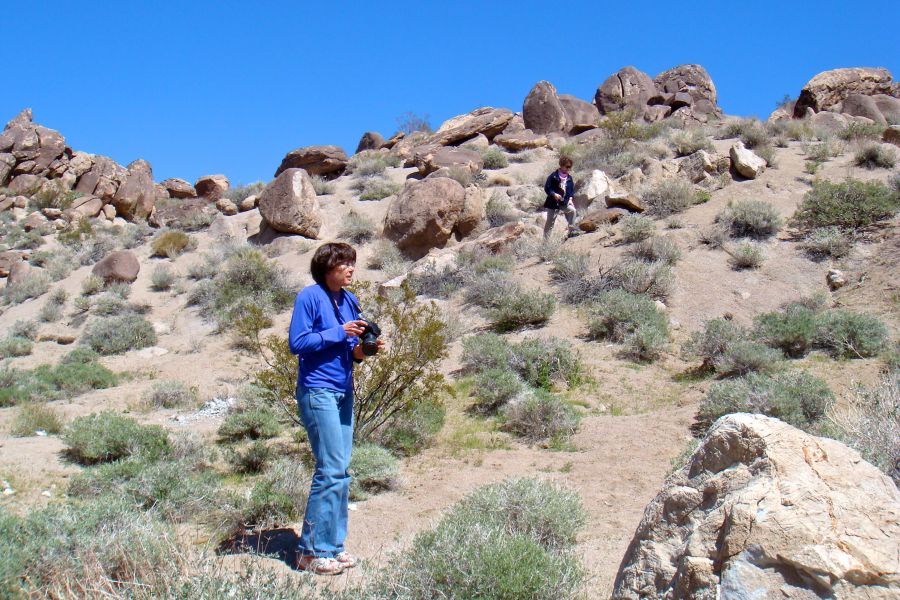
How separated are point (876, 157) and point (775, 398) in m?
11.9

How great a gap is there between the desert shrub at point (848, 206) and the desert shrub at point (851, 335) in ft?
15.3

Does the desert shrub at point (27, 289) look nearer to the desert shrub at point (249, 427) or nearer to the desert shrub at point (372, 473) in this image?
the desert shrub at point (249, 427)

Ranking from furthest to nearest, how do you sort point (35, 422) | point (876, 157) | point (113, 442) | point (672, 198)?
1. point (876, 157)
2. point (672, 198)
3. point (35, 422)
4. point (113, 442)

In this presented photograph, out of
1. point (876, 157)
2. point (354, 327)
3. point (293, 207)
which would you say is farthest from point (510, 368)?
point (876, 157)

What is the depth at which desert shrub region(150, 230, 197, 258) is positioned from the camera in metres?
20.2

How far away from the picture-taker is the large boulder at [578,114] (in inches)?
1076

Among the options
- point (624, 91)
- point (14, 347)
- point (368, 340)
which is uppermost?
point (624, 91)

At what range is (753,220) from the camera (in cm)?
1310

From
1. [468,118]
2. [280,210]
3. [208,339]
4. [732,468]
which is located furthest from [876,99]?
[732,468]

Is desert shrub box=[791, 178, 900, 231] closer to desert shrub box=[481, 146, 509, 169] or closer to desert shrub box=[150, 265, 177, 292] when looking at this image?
desert shrub box=[481, 146, 509, 169]

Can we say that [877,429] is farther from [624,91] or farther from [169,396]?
[624,91]

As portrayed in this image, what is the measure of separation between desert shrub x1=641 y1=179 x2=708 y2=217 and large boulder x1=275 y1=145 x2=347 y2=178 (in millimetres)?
12662

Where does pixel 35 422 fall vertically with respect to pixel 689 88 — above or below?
below

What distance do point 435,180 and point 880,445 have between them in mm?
14086
